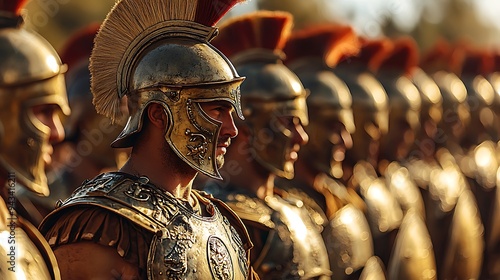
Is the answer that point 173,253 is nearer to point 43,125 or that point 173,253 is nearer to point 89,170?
point 43,125

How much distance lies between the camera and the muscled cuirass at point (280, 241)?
24.5ft

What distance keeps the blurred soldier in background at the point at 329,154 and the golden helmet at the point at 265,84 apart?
33.1 inches

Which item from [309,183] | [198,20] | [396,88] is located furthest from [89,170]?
[396,88]

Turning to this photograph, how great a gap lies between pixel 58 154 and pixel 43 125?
6.71ft

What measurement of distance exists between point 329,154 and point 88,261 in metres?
4.22

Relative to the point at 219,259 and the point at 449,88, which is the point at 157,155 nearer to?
the point at 219,259

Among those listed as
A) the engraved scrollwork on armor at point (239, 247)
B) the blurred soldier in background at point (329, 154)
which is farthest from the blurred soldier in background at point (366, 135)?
the engraved scrollwork on armor at point (239, 247)

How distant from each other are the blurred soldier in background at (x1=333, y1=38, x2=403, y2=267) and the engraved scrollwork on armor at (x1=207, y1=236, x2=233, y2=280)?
482cm

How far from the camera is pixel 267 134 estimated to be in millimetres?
A: 7977

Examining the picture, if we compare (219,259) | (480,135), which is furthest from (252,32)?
(480,135)

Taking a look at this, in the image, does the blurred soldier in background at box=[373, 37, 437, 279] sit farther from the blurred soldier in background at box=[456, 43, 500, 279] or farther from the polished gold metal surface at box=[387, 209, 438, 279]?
the blurred soldier in background at box=[456, 43, 500, 279]

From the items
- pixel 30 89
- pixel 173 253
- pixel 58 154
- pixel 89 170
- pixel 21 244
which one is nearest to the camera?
pixel 21 244

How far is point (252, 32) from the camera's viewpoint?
815cm

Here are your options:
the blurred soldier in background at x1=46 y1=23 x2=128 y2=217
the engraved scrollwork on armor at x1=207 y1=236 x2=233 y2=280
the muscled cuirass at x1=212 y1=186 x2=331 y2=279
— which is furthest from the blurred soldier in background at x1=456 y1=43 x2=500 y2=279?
the engraved scrollwork on armor at x1=207 y1=236 x2=233 y2=280
